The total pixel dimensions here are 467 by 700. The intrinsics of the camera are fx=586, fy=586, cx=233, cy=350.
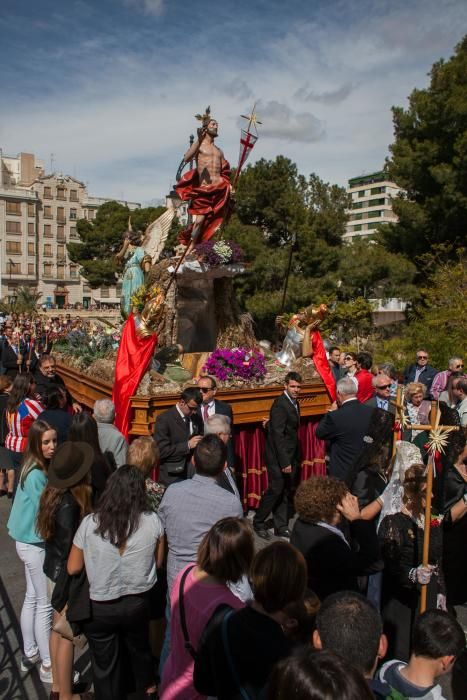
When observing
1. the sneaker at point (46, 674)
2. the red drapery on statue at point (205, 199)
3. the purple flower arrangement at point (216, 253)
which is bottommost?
the sneaker at point (46, 674)

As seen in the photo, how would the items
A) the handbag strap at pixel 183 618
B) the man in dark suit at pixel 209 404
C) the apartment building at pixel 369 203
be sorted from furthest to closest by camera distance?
the apartment building at pixel 369 203
the man in dark suit at pixel 209 404
the handbag strap at pixel 183 618

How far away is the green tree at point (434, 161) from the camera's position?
17.9 metres

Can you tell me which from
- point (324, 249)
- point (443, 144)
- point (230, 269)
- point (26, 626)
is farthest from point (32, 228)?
point (26, 626)

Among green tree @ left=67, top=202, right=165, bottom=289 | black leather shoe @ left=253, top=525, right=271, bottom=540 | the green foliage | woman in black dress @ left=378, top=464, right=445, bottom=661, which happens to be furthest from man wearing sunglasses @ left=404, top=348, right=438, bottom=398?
green tree @ left=67, top=202, right=165, bottom=289

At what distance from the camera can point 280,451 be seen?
634 cm

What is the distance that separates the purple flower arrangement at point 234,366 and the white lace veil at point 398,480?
422 centimetres

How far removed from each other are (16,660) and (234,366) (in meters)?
4.62

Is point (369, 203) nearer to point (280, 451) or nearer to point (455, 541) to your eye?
point (280, 451)

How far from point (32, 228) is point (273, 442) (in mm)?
60004

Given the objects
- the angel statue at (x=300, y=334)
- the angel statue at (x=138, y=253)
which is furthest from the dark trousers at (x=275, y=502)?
the angel statue at (x=138, y=253)

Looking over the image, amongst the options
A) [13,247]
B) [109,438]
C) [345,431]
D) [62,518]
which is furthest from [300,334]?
[13,247]

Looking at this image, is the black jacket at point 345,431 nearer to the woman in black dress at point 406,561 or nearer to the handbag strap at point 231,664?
the woman in black dress at point 406,561

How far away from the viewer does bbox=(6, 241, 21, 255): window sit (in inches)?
2339

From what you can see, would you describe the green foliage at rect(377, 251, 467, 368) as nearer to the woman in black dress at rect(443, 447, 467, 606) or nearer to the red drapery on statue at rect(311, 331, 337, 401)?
the red drapery on statue at rect(311, 331, 337, 401)
